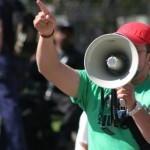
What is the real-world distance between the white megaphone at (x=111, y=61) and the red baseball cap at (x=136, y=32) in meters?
0.12

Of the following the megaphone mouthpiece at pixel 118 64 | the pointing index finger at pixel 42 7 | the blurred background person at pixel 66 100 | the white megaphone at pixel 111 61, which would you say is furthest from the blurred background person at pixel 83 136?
the blurred background person at pixel 66 100

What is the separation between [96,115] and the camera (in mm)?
3898

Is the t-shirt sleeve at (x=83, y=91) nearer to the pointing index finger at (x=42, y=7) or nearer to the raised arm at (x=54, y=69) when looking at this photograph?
the raised arm at (x=54, y=69)

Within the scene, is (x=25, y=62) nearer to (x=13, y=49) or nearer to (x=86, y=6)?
(x=13, y=49)

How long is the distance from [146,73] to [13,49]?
3663mm

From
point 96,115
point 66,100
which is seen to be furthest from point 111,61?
point 66,100

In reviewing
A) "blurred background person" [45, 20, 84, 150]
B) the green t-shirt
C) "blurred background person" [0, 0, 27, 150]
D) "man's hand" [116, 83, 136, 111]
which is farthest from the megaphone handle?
"blurred background person" [45, 20, 84, 150]

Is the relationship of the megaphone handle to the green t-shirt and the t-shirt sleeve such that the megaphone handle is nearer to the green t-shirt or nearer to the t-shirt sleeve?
the green t-shirt

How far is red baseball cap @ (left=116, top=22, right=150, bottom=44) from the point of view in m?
3.79

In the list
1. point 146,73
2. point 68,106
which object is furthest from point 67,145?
point 146,73

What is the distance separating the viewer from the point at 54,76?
399cm

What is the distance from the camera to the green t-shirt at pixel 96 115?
3.81 metres

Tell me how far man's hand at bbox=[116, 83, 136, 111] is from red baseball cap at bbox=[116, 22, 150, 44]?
1.21ft

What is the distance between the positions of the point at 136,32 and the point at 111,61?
305 millimetres
